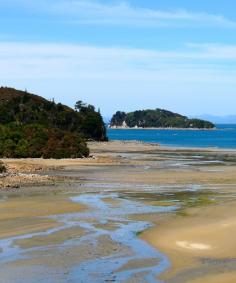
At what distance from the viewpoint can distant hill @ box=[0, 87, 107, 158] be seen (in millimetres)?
57781

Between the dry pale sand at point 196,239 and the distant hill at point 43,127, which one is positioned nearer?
the dry pale sand at point 196,239

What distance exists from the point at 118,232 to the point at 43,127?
4626cm

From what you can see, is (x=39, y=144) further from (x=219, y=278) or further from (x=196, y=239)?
(x=219, y=278)

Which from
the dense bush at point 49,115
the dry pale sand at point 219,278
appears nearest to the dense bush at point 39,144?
the dense bush at point 49,115

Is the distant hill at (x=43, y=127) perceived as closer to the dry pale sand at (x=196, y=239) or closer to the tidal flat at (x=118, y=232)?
the tidal flat at (x=118, y=232)

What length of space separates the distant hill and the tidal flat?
82.8 ft

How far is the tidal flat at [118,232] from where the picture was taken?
13.1m

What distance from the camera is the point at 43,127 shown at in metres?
63.3

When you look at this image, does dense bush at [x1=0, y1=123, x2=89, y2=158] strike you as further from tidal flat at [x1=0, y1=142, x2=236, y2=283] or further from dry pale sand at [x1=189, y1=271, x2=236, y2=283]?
dry pale sand at [x1=189, y1=271, x2=236, y2=283]

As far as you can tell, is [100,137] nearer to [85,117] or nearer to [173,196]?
[85,117]

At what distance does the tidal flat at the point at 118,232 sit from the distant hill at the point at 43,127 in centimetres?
2525

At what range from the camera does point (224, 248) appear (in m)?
15.4

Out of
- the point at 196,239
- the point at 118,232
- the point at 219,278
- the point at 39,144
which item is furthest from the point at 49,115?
the point at 219,278

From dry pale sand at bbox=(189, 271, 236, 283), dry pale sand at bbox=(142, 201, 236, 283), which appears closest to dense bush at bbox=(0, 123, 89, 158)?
dry pale sand at bbox=(142, 201, 236, 283)
